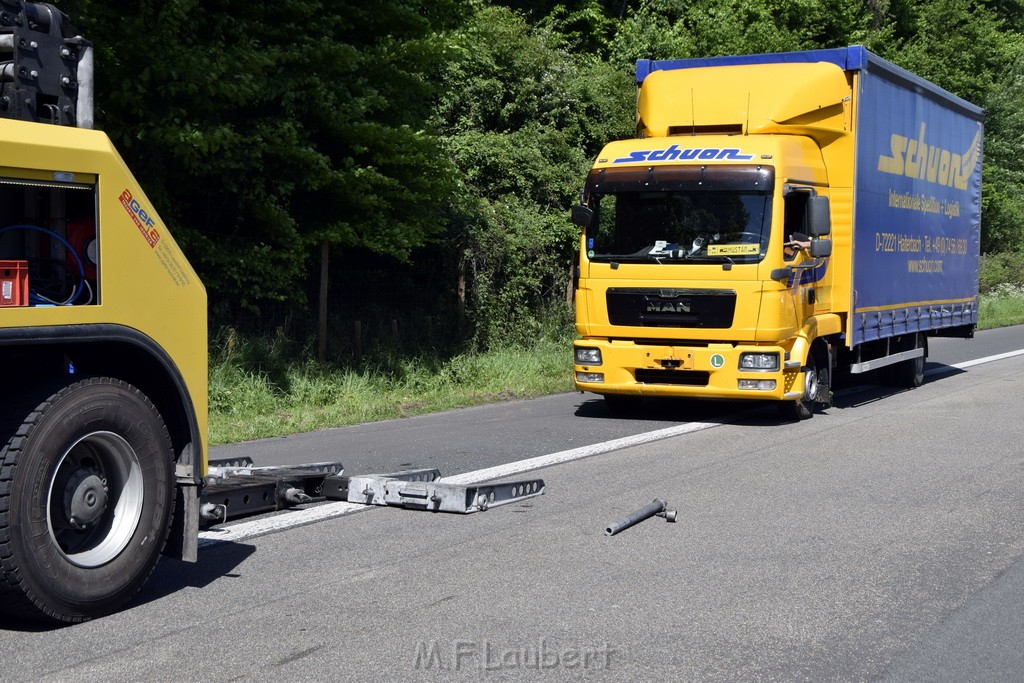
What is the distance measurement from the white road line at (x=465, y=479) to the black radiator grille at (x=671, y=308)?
108cm

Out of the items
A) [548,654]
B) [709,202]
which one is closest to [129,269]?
[548,654]

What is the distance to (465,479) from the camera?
891 centimetres

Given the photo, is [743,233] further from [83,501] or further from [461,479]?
[83,501]

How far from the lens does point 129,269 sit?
5176mm

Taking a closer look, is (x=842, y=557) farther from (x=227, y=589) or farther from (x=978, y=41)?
(x=978, y=41)

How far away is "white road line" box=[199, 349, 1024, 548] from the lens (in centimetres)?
693

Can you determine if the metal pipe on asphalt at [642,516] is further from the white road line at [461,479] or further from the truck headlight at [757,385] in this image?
the truck headlight at [757,385]

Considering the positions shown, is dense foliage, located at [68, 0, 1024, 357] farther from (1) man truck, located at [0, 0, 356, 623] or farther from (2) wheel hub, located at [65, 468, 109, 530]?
(2) wheel hub, located at [65, 468, 109, 530]

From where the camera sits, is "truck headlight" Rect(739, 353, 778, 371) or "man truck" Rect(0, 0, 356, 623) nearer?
"man truck" Rect(0, 0, 356, 623)

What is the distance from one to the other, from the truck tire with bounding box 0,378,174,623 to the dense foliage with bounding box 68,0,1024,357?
23.9 feet

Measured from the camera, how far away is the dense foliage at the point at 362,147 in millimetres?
12312

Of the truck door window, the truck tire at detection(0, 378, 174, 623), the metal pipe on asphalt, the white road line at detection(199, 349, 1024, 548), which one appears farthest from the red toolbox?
the metal pipe on asphalt

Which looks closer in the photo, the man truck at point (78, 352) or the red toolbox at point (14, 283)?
the red toolbox at point (14, 283)

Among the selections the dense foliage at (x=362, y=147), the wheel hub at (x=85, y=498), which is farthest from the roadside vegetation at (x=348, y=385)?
the wheel hub at (x=85, y=498)
